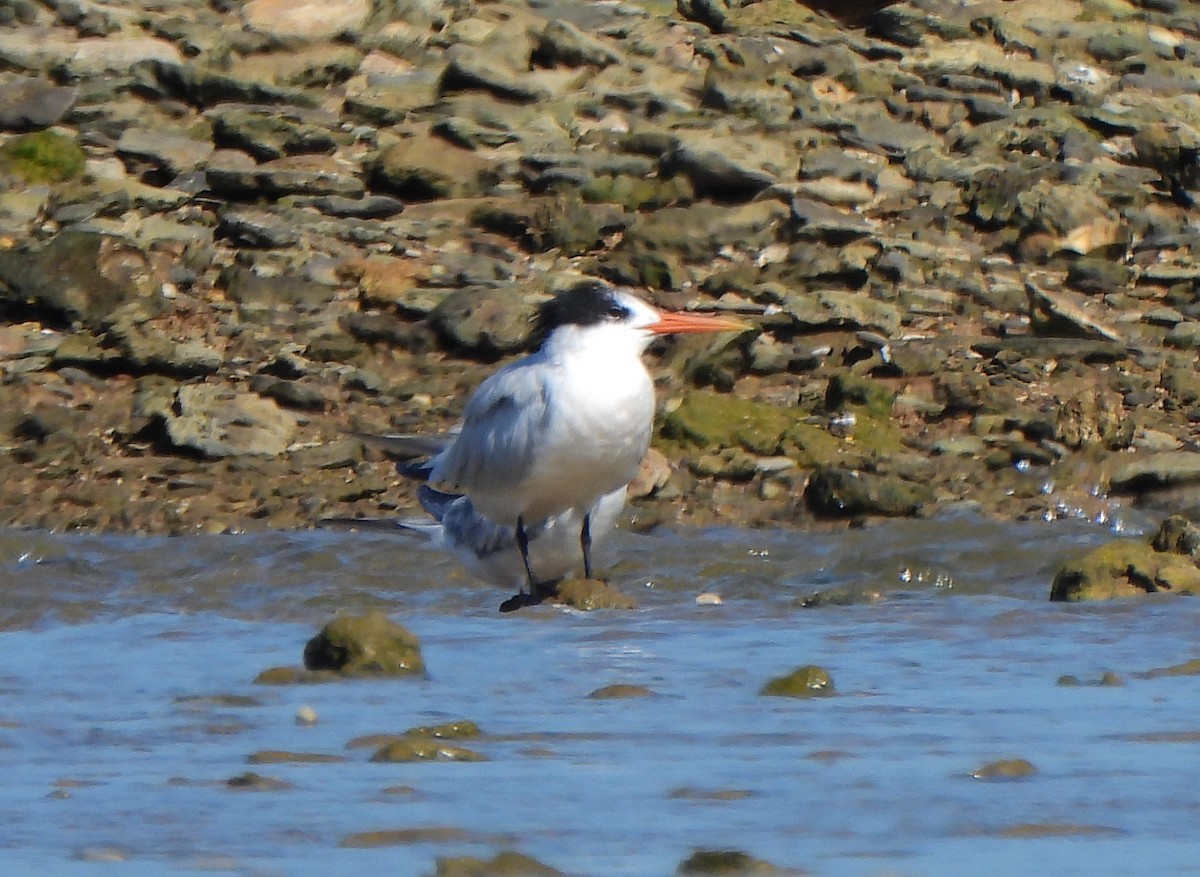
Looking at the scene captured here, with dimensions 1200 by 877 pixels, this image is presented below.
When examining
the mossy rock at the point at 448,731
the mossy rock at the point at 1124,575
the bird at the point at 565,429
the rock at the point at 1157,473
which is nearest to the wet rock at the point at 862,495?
the rock at the point at 1157,473

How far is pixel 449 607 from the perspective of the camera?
27.5ft

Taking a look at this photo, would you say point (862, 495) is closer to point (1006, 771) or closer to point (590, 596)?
point (590, 596)

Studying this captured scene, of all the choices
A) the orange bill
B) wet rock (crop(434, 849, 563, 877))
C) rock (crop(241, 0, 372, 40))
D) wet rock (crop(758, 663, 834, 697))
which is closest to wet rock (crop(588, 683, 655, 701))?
wet rock (crop(758, 663, 834, 697))

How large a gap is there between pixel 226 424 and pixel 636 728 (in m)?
6.01

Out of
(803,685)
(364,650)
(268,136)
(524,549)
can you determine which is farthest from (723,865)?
(268,136)

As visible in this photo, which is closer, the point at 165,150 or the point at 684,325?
the point at 684,325

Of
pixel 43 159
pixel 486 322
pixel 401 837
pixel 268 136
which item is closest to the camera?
pixel 401 837

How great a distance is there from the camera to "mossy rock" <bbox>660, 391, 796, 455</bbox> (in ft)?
34.4

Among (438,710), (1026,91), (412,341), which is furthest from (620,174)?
(438,710)

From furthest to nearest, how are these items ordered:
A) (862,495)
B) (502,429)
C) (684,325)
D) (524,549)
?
(862,495)
(524,549)
(684,325)
(502,429)

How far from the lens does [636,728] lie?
4875 millimetres

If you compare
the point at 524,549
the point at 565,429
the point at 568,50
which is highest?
the point at 568,50

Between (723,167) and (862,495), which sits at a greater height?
(723,167)

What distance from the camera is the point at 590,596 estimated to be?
772cm
